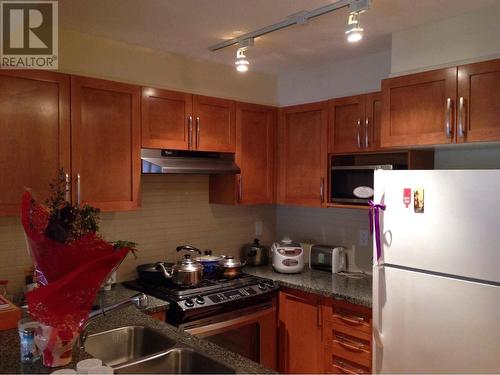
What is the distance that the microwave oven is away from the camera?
282 cm

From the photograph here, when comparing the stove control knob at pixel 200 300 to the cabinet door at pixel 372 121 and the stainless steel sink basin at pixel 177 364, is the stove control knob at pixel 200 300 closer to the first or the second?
the stainless steel sink basin at pixel 177 364

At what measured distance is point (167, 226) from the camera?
3170 millimetres

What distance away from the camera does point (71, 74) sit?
2451 mm

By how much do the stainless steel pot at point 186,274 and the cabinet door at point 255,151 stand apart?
0.72 meters

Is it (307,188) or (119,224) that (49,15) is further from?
(307,188)

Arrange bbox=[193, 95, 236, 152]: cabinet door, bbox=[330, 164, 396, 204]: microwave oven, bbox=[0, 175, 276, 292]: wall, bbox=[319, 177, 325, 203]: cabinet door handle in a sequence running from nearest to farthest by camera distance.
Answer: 1. bbox=[0, 175, 276, 292]: wall
2. bbox=[330, 164, 396, 204]: microwave oven
3. bbox=[193, 95, 236, 152]: cabinet door
4. bbox=[319, 177, 325, 203]: cabinet door handle

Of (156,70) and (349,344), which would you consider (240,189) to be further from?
(349,344)

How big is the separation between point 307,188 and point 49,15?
205 cm

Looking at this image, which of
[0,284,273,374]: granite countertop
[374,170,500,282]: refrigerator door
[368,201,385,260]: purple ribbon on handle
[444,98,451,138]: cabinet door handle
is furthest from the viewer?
[368,201,385,260]: purple ribbon on handle

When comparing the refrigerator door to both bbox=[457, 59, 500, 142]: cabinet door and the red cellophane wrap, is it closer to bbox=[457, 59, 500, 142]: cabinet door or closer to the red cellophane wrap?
bbox=[457, 59, 500, 142]: cabinet door

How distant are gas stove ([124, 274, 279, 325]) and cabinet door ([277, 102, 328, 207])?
2.41ft

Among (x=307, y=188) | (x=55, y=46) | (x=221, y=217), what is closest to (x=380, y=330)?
(x=307, y=188)

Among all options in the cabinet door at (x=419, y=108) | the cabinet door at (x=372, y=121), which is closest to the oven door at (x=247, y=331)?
the cabinet door at (x=372, y=121)

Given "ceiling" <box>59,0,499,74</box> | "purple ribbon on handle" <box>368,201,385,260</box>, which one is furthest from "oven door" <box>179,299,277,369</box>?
"ceiling" <box>59,0,499,74</box>
